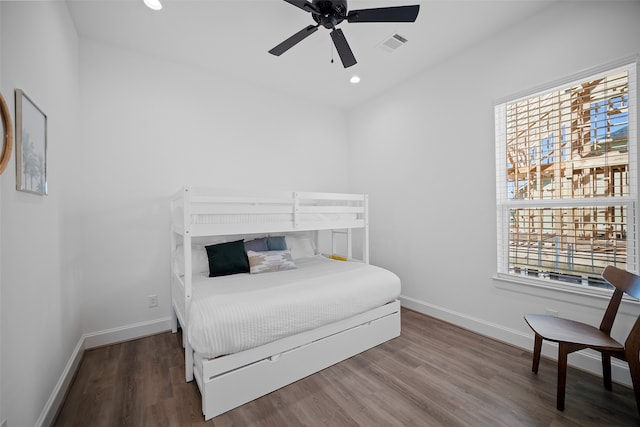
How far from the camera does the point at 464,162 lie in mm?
2684

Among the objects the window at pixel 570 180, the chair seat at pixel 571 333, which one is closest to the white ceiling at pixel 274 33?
the window at pixel 570 180

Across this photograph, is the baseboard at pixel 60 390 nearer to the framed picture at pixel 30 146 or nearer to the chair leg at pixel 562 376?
the framed picture at pixel 30 146

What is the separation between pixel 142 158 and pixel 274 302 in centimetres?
209

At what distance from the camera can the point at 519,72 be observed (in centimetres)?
228

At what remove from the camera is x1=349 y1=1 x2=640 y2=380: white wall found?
1958 mm

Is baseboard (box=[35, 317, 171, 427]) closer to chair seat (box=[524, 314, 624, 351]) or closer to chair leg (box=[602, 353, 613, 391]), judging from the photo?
chair seat (box=[524, 314, 624, 351])

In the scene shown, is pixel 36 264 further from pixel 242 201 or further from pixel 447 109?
pixel 447 109

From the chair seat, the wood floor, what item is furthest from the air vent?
the wood floor

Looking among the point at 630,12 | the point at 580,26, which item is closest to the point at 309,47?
the point at 580,26

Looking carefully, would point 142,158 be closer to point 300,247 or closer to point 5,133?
point 5,133

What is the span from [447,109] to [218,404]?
10.9 ft

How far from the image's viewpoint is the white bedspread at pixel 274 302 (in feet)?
5.15

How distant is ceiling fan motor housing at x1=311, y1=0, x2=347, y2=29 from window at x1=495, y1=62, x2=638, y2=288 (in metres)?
1.75

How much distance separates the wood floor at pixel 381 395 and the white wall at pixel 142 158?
628 millimetres
